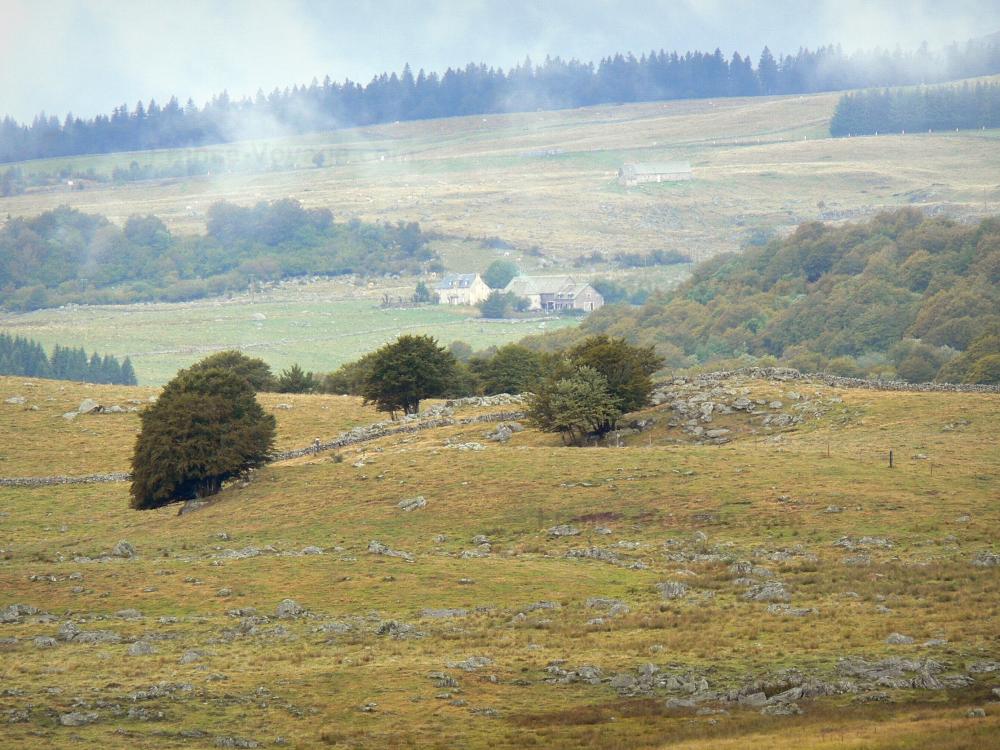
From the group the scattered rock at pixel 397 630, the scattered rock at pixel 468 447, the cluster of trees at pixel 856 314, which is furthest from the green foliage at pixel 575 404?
the cluster of trees at pixel 856 314

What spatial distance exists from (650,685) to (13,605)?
2133 centimetres

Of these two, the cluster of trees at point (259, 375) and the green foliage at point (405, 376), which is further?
the cluster of trees at point (259, 375)

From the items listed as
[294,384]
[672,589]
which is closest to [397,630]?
[672,589]

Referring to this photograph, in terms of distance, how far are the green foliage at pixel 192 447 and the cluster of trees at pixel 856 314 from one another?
7874 centimetres

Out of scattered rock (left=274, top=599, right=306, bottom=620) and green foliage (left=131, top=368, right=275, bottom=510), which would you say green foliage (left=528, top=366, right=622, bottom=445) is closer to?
green foliage (left=131, top=368, right=275, bottom=510)

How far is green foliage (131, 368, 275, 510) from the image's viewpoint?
6569 centimetres

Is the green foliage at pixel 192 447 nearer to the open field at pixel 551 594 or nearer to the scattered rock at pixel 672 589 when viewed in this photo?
the open field at pixel 551 594

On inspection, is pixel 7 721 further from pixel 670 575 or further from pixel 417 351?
pixel 417 351

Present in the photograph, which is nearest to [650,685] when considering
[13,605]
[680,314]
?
[13,605]

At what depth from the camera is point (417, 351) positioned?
86812 mm

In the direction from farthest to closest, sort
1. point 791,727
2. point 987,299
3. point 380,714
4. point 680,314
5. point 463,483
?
point 680,314 → point 987,299 → point 463,483 → point 380,714 → point 791,727

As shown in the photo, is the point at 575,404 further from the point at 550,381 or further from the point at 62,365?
the point at 62,365

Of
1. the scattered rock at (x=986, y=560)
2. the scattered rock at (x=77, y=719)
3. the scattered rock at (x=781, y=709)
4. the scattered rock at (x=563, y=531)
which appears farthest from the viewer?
the scattered rock at (x=563, y=531)

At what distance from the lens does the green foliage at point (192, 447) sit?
216 ft
